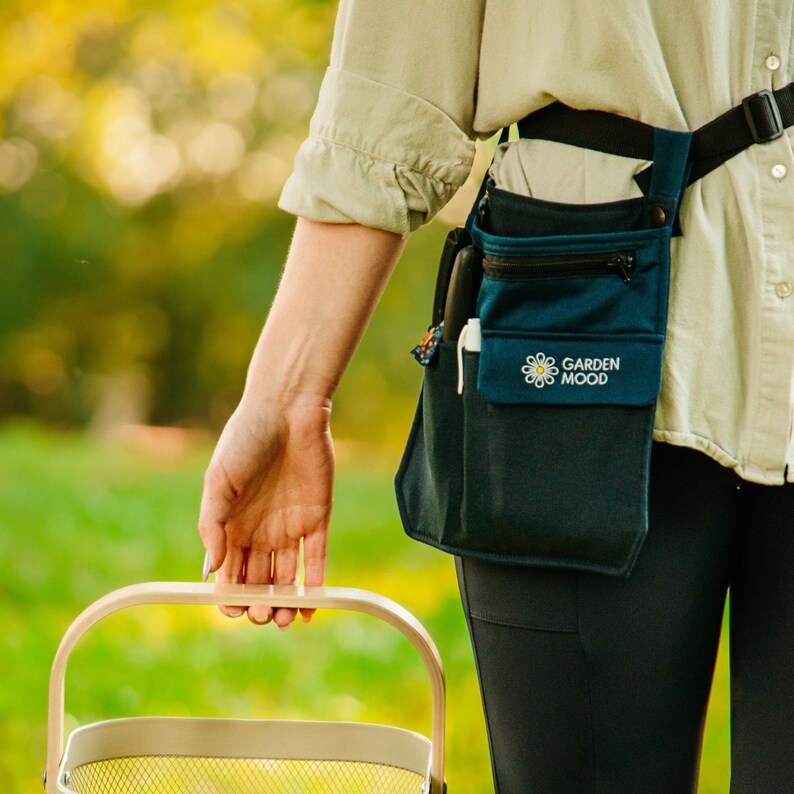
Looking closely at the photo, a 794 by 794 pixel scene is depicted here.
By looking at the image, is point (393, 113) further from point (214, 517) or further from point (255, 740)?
point (255, 740)

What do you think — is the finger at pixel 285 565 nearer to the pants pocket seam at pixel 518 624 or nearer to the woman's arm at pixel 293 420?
the woman's arm at pixel 293 420

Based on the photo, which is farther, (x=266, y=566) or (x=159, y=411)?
(x=159, y=411)

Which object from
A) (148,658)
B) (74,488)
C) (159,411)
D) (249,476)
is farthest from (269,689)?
(159,411)

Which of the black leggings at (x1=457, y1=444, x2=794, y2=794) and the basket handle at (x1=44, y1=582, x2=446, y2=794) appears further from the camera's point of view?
the basket handle at (x1=44, y1=582, x2=446, y2=794)

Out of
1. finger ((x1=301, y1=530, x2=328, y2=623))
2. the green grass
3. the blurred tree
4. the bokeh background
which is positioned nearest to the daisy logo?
finger ((x1=301, y1=530, x2=328, y2=623))

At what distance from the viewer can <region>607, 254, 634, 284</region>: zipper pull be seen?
892mm

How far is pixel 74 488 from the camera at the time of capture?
6160 mm

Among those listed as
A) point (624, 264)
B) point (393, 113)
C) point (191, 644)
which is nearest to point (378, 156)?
point (393, 113)

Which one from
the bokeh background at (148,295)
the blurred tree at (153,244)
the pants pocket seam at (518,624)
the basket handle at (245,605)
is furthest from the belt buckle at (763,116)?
the blurred tree at (153,244)

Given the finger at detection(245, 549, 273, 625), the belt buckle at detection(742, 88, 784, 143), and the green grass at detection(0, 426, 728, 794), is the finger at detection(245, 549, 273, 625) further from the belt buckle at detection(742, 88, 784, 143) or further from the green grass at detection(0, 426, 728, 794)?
the green grass at detection(0, 426, 728, 794)

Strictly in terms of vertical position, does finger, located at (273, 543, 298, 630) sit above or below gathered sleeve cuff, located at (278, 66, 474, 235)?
below

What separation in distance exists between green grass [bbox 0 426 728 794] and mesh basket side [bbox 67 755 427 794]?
49.3 inches

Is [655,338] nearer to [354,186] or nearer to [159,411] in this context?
[354,186]

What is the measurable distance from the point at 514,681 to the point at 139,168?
13.6m
